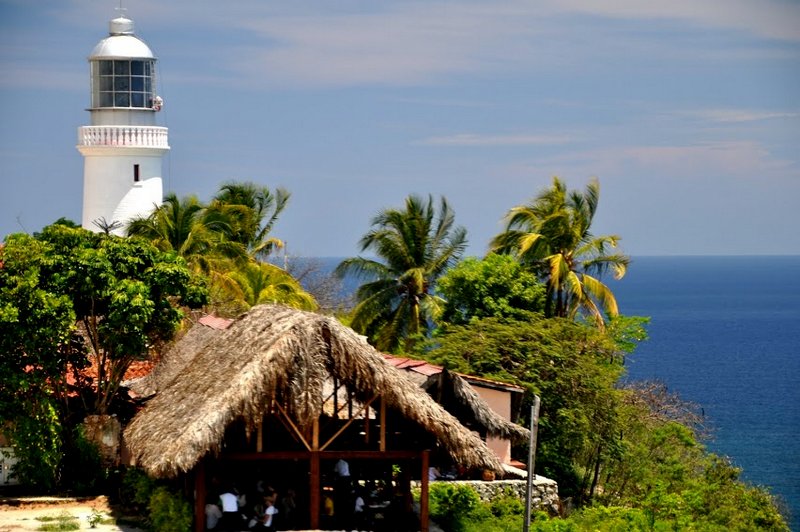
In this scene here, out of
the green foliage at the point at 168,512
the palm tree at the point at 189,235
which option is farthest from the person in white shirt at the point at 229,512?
the palm tree at the point at 189,235

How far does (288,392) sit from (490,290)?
1538 centimetres

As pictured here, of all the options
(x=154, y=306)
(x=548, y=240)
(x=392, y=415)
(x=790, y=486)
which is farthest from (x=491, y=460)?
(x=790, y=486)

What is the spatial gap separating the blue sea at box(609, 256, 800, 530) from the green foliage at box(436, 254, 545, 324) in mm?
5471

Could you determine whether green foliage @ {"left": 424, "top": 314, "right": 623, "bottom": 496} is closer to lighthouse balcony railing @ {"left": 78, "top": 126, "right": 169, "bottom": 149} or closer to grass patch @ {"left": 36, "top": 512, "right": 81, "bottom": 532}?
→ grass patch @ {"left": 36, "top": 512, "right": 81, "bottom": 532}

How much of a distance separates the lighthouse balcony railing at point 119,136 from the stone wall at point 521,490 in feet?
64.6

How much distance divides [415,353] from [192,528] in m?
15.1

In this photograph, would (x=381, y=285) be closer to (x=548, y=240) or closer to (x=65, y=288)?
(x=548, y=240)

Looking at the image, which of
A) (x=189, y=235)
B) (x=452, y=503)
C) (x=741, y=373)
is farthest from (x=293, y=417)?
(x=741, y=373)

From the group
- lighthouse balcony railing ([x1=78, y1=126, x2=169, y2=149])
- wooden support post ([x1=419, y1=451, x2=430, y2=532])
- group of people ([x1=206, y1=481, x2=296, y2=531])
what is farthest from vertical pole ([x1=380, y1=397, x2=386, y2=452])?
lighthouse balcony railing ([x1=78, y1=126, x2=169, y2=149])

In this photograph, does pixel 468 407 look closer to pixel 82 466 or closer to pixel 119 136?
pixel 82 466

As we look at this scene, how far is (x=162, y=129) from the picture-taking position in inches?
1642

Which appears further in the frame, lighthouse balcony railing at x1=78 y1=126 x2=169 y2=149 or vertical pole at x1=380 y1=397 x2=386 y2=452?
lighthouse balcony railing at x1=78 y1=126 x2=169 y2=149

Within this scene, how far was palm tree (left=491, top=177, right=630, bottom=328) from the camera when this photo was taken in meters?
36.0

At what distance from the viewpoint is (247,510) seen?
20.2 metres
